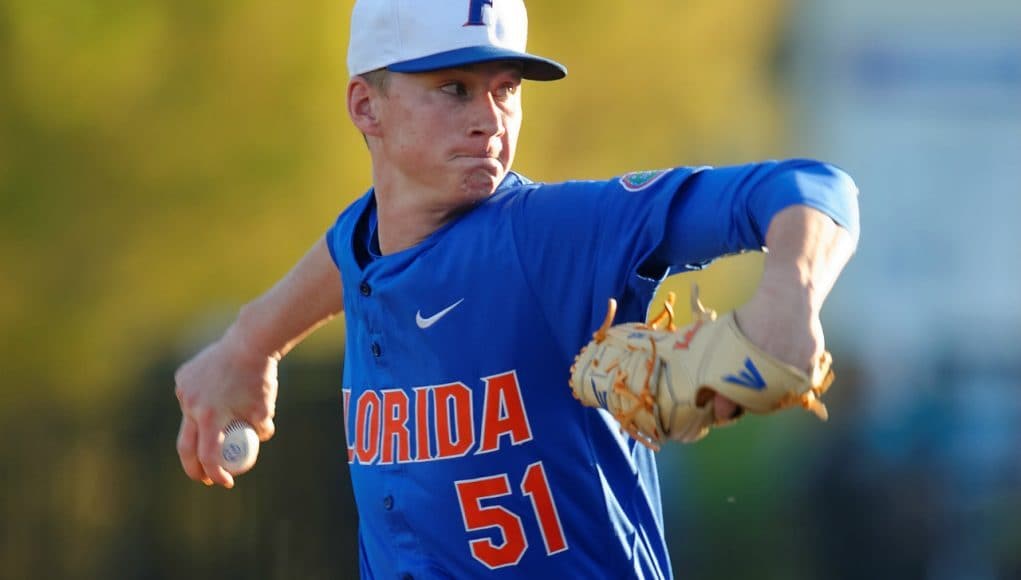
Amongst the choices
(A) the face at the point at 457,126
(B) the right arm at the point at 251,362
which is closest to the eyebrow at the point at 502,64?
(A) the face at the point at 457,126

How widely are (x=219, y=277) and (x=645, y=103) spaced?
7.59 ft

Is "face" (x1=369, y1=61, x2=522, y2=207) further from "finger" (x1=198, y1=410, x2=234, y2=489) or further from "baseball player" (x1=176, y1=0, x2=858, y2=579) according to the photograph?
"finger" (x1=198, y1=410, x2=234, y2=489)

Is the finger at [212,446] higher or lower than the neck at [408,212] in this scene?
lower

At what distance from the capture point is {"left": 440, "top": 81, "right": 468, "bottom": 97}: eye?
2.62 m

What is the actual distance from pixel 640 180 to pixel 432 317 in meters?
0.51

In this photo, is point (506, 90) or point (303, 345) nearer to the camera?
point (506, 90)

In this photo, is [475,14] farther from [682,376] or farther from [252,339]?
[252,339]

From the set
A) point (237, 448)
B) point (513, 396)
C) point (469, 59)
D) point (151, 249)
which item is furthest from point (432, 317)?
point (151, 249)

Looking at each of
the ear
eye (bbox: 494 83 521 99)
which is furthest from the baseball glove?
the ear

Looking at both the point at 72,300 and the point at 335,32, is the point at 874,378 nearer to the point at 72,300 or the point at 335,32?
the point at 335,32

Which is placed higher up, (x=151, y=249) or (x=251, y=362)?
(x=251, y=362)

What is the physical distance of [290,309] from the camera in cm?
328

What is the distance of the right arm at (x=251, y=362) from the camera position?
3.16 meters

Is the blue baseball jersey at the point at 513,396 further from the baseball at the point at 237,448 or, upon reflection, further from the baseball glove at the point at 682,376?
the baseball at the point at 237,448
